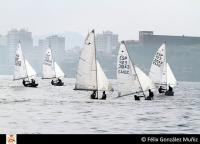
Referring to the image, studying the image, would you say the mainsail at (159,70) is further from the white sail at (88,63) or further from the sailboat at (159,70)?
the white sail at (88,63)

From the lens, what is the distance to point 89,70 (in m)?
69.6

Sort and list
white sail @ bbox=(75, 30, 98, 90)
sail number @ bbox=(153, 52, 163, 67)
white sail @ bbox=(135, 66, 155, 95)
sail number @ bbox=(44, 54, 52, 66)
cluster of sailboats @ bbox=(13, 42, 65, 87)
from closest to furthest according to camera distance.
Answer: white sail @ bbox=(75, 30, 98, 90) < white sail @ bbox=(135, 66, 155, 95) < sail number @ bbox=(153, 52, 163, 67) < cluster of sailboats @ bbox=(13, 42, 65, 87) < sail number @ bbox=(44, 54, 52, 66)

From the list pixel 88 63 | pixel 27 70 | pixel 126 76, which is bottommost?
pixel 126 76

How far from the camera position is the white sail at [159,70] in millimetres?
95438

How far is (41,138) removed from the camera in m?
18.5

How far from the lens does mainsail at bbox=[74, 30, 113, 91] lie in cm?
6925

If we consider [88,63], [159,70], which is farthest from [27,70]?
[88,63]

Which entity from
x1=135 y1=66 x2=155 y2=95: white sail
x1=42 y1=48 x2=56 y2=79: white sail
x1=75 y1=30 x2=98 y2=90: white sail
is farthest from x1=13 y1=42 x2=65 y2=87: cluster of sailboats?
x1=135 y1=66 x2=155 y2=95: white sail

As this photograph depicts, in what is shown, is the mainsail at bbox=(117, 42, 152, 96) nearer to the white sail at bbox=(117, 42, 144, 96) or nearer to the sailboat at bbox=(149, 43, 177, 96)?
the white sail at bbox=(117, 42, 144, 96)

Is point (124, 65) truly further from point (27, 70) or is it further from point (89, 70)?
point (27, 70)

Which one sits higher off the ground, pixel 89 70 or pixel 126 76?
pixel 89 70

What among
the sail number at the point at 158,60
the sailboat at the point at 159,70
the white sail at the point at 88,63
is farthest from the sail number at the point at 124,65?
the sail number at the point at 158,60

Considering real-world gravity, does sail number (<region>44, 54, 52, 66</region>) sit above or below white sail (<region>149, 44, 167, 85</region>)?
above

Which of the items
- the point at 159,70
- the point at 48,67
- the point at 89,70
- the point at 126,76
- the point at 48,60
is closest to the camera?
the point at 126,76
